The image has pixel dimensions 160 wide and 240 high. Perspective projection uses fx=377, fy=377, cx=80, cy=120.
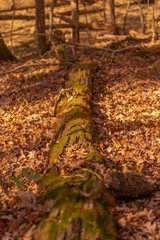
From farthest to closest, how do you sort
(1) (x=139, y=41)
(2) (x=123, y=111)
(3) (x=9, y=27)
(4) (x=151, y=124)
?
(3) (x=9, y=27)
(1) (x=139, y=41)
(2) (x=123, y=111)
(4) (x=151, y=124)

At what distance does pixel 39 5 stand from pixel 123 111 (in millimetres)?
6796

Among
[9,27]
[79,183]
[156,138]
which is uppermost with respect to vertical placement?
[9,27]

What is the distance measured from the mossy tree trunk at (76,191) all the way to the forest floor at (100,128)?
0.21 meters

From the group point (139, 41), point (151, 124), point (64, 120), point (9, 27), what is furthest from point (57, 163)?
point (9, 27)

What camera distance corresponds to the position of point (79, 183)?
15.9 feet

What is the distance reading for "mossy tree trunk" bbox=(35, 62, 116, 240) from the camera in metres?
4.18

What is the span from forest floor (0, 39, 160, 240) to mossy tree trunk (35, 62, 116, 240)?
0.21 metres

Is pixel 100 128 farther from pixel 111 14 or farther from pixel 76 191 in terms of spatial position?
pixel 111 14

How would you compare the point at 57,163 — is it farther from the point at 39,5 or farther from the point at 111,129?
the point at 39,5

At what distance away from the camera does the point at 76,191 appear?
4688mm

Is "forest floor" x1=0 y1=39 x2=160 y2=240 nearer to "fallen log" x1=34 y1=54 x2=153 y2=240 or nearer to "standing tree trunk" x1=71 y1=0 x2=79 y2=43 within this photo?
"fallen log" x1=34 y1=54 x2=153 y2=240

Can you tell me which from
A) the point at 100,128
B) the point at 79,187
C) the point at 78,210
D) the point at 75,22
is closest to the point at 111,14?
the point at 75,22

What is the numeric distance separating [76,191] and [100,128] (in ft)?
13.0

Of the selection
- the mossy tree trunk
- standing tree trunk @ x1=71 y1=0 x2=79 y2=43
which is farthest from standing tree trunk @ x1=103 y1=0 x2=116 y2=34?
the mossy tree trunk
